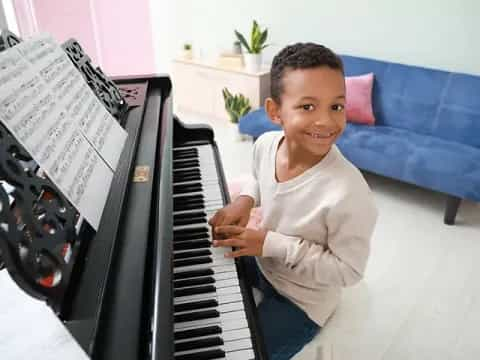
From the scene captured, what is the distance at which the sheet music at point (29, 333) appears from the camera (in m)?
0.88

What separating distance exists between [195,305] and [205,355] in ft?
0.39

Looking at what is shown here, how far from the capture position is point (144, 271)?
82 cm

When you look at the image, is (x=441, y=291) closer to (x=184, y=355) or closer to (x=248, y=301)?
(x=248, y=301)

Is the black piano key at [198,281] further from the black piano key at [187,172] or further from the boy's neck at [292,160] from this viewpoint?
the black piano key at [187,172]

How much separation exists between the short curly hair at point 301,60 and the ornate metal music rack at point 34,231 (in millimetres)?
587

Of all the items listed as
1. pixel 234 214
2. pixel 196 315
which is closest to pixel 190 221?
pixel 234 214

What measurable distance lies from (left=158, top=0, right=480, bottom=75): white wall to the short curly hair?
2285 mm

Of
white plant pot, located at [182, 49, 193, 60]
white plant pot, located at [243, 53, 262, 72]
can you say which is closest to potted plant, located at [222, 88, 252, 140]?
white plant pot, located at [243, 53, 262, 72]

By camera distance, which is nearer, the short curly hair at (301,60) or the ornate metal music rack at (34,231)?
the ornate metal music rack at (34,231)

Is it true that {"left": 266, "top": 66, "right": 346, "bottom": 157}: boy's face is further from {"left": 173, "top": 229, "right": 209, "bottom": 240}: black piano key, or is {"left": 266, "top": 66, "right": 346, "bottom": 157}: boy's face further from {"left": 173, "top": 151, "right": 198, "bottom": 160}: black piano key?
{"left": 173, "top": 151, "right": 198, "bottom": 160}: black piano key

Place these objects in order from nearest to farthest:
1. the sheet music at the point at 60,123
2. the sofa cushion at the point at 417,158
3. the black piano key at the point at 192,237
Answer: the sheet music at the point at 60,123 → the black piano key at the point at 192,237 → the sofa cushion at the point at 417,158

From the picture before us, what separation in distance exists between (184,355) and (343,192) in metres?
0.50

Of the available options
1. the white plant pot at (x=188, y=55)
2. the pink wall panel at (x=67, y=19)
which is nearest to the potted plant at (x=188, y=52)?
the white plant pot at (x=188, y=55)

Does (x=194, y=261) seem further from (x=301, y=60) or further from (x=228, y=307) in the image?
(x=301, y=60)
